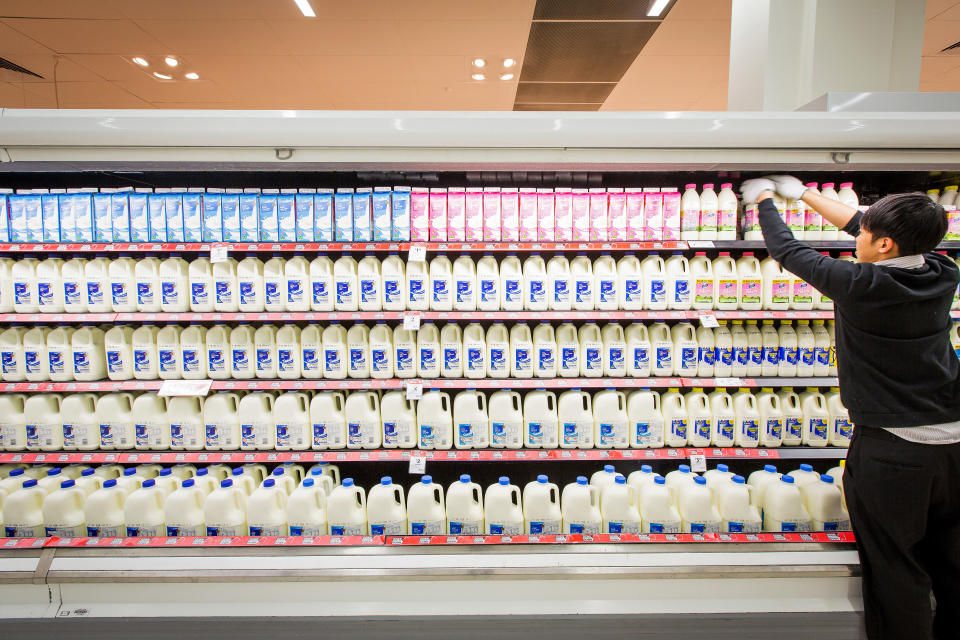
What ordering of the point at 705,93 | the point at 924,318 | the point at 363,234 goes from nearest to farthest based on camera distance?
the point at 924,318
the point at 363,234
the point at 705,93

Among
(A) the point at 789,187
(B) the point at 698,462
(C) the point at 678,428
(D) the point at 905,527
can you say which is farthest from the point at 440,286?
(D) the point at 905,527

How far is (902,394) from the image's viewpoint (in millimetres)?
1740

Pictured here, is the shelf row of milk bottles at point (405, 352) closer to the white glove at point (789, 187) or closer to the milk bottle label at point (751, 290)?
the milk bottle label at point (751, 290)

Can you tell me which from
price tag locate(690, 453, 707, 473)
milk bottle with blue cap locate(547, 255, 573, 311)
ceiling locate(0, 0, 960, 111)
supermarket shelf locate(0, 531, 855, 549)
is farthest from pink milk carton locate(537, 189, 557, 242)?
ceiling locate(0, 0, 960, 111)

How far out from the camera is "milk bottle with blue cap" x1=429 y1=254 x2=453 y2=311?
2432 mm

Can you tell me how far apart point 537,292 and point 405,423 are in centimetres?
93

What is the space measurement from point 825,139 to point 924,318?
80cm

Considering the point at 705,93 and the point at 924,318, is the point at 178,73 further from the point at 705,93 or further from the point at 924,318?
the point at 924,318

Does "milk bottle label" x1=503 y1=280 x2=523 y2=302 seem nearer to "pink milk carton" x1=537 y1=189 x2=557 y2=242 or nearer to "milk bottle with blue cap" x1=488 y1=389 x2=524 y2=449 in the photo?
"pink milk carton" x1=537 y1=189 x2=557 y2=242

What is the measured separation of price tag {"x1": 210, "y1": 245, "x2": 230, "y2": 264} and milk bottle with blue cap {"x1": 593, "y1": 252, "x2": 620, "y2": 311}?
1782 mm

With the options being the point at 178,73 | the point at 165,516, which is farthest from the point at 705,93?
the point at 165,516

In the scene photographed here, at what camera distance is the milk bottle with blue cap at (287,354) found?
246 cm

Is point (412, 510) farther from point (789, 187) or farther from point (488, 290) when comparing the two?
point (789, 187)

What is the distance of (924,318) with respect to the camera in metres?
1.74
